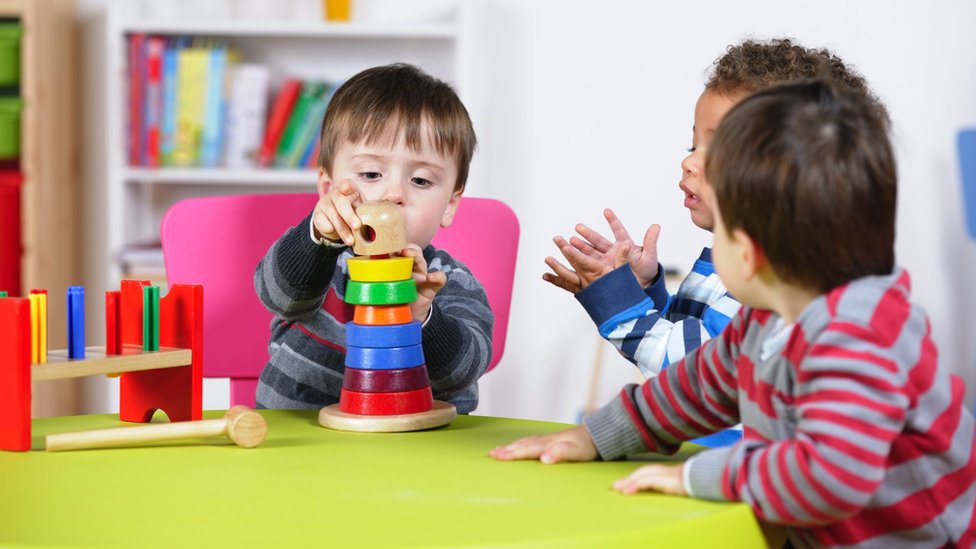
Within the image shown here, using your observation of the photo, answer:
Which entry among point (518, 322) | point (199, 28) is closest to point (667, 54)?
point (518, 322)

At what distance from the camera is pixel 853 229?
31.0 inches

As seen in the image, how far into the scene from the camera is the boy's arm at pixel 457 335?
3.97 feet

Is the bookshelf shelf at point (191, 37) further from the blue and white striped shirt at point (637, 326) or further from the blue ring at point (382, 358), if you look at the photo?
the blue ring at point (382, 358)

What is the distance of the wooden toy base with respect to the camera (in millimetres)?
1029

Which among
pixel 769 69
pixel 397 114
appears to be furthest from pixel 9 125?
pixel 769 69

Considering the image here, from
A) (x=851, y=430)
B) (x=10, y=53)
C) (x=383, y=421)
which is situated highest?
(x=10, y=53)

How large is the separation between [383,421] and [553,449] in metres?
0.19

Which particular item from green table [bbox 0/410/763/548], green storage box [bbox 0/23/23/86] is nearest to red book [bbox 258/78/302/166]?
→ green storage box [bbox 0/23/23/86]

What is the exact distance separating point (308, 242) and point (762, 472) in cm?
59

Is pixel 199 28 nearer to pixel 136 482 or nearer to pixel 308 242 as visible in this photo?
pixel 308 242

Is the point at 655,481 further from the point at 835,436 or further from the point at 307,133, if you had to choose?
the point at 307,133

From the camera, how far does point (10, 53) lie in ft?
10.1

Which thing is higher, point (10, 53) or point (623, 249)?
point (10, 53)

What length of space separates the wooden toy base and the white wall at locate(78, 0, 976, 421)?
7.42 feet
